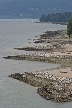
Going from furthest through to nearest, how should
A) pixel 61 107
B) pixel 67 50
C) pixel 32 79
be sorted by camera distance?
pixel 67 50, pixel 32 79, pixel 61 107

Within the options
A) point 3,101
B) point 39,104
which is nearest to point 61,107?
point 39,104

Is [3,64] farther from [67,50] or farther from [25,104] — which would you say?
[25,104]

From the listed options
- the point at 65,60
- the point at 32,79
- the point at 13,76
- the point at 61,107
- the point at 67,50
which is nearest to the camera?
the point at 61,107

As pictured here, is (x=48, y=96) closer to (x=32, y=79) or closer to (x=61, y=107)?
(x=61, y=107)

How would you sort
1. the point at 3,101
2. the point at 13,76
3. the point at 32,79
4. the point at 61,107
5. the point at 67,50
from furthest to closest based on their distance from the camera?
the point at 67,50 < the point at 13,76 < the point at 32,79 < the point at 3,101 < the point at 61,107

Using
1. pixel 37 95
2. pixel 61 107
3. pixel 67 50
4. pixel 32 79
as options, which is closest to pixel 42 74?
pixel 32 79

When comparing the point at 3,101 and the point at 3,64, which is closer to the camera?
the point at 3,101

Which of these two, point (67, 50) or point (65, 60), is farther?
point (67, 50)
